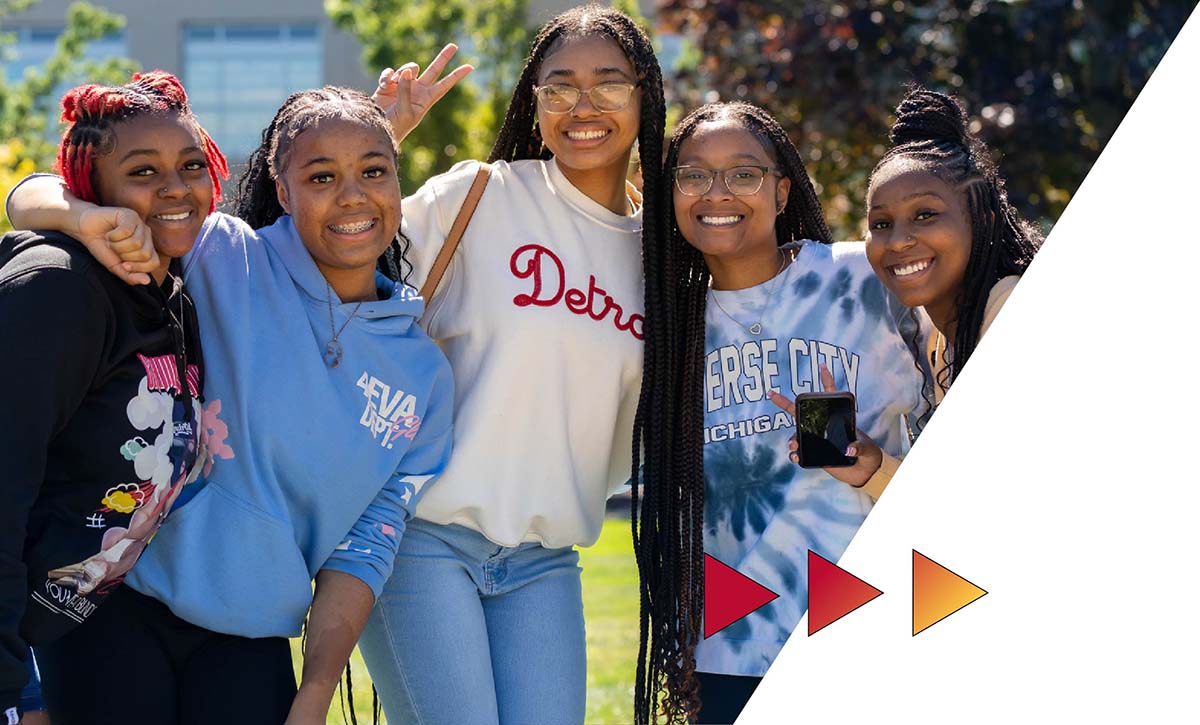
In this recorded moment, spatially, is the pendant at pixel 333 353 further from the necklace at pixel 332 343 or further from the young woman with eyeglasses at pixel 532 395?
the young woman with eyeglasses at pixel 532 395

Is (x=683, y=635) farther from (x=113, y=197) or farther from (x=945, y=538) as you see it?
(x=113, y=197)

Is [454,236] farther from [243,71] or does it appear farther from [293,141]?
[243,71]

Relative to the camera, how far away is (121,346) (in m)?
3.05

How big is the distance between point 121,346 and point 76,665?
0.71 metres

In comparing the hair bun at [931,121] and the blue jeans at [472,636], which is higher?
the hair bun at [931,121]

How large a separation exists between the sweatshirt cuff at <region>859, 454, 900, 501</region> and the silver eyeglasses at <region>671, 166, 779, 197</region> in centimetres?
82

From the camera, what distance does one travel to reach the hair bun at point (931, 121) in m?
3.88

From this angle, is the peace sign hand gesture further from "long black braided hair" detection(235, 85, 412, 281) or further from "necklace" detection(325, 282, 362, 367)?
"necklace" detection(325, 282, 362, 367)

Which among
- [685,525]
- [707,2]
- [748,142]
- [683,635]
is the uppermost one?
[707,2]

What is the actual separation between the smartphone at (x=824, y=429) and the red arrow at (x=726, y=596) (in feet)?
1.30

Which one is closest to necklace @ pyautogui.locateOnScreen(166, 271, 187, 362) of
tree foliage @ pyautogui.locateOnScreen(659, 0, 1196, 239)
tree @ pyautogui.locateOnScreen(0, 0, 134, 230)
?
tree foliage @ pyautogui.locateOnScreen(659, 0, 1196, 239)

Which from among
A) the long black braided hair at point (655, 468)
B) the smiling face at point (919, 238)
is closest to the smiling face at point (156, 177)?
the long black braided hair at point (655, 468)

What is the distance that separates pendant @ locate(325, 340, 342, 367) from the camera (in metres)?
3.55

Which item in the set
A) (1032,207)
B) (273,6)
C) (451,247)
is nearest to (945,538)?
(451,247)
